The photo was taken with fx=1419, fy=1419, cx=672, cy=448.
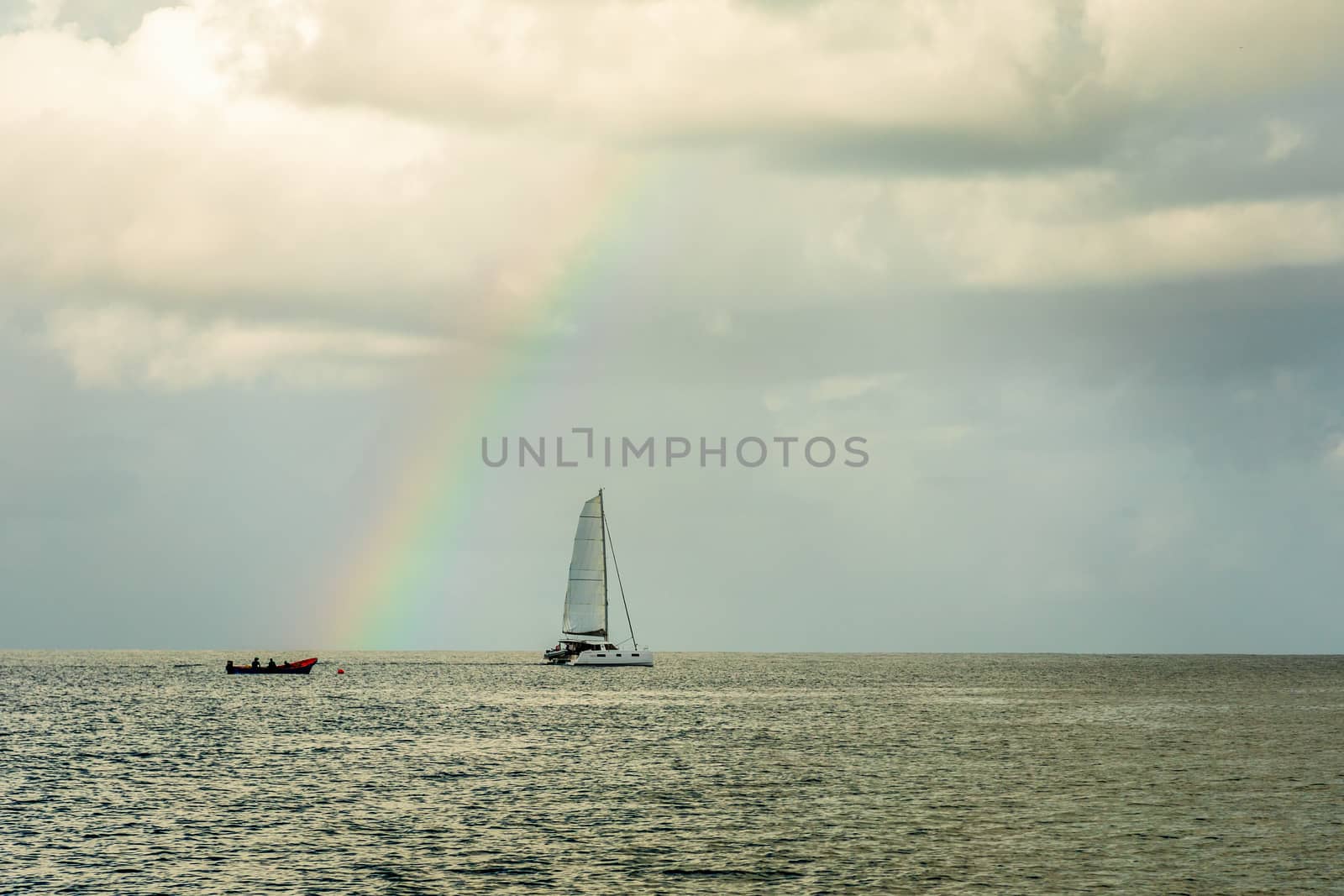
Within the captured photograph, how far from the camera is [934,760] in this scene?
9769cm

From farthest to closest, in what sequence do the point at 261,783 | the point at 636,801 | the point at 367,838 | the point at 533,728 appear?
1. the point at 533,728
2. the point at 261,783
3. the point at 636,801
4. the point at 367,838

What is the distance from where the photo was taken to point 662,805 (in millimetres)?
73812

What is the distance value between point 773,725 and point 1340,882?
80.8 meters

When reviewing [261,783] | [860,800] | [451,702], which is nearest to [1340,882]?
[860,800]

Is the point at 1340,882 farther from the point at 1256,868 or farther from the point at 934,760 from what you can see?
the point at 934,760

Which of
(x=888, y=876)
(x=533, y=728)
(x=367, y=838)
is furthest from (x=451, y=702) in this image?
(x=888, y=876)

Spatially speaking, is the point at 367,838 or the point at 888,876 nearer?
the point at 888,876

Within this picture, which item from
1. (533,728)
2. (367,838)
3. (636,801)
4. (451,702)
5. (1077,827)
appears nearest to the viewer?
(367,838)

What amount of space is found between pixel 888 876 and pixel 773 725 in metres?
78.7

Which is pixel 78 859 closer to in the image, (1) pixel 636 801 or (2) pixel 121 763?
(1) pixel 636 801

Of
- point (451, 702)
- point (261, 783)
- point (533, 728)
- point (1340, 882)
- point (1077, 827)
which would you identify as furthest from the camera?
point (451, 702)

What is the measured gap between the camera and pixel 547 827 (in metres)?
66.1

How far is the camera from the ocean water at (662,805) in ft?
178

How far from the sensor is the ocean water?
2137 inches
